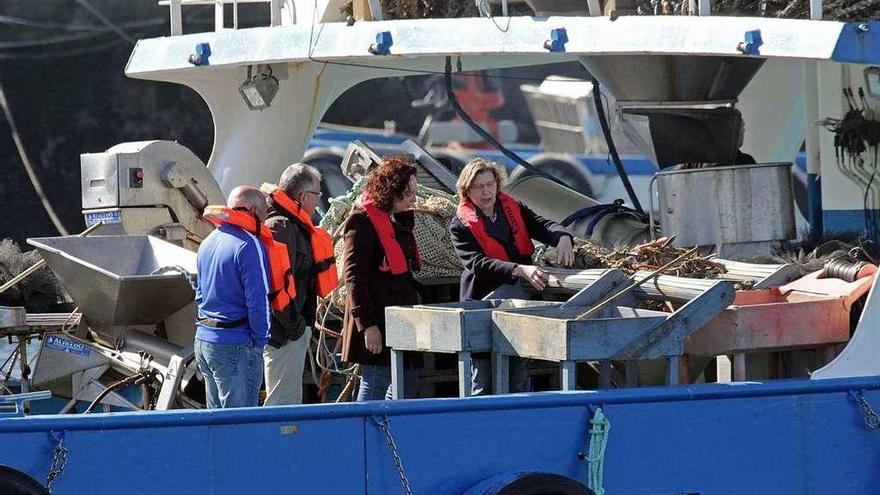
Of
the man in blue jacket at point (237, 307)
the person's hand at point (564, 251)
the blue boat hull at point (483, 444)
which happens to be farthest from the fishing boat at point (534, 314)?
the man in blue jacket at point (237, 307)

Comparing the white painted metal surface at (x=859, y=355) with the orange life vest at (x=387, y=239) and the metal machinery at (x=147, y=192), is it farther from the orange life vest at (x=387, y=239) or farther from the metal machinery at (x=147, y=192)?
the metal machinery at (x=147, y=192)

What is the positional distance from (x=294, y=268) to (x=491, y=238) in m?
0.83

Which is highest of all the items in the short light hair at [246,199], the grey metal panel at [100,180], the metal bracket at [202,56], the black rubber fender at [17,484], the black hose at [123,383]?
the metal bracket at [202,56]

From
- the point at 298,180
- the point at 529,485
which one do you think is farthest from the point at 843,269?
the point at 298,180

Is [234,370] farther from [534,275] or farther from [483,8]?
[483,8]

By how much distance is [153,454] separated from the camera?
5.26 metres

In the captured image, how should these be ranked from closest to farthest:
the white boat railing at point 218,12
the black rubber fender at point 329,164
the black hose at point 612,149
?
Result: the white boat railing at point 218,12 < the black hose at point 612,149 < the black rubber fender at point 329,164

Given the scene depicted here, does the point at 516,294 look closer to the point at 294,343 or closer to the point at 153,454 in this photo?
the point at 294,343

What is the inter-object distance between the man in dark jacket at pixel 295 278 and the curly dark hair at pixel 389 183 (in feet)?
0.95

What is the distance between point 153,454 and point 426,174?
4033 millimetres

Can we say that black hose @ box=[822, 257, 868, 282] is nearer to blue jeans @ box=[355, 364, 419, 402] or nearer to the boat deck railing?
the boat deck railing

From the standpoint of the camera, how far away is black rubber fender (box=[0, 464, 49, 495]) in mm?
5027

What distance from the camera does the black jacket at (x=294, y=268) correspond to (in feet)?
21.0

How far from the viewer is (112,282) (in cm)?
741
